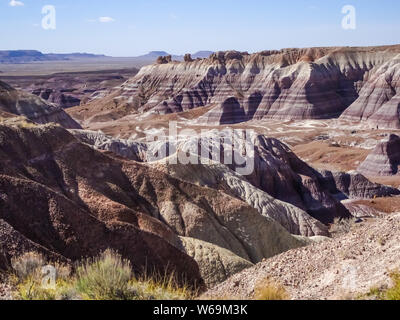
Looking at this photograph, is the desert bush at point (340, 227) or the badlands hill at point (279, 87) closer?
Answer: the desert bush at point (340, 227)

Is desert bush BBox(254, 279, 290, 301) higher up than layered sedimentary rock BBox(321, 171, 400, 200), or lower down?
higher up

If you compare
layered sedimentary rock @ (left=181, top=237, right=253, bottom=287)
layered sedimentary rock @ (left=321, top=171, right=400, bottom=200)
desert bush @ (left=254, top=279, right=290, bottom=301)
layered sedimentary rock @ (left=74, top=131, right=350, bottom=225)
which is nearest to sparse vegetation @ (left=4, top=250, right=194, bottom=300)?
desert bush @ (left=254, top=279, right=290, bottom=301)

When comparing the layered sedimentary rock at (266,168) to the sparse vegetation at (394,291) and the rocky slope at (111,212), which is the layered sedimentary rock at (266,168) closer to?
the rocky slope at (111,212)

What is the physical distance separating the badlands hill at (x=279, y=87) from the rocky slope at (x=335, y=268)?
66477mm

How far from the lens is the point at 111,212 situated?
13.7 metres

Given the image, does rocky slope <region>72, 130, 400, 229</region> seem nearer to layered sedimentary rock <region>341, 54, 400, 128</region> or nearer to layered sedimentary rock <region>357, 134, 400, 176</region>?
layered sedimentary rock <region>357, 134, 400, 176</region>

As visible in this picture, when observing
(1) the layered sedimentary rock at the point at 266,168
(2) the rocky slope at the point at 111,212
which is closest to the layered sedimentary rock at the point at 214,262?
(2) the rocky slope at the point at 111,212

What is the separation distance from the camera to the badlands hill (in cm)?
7944

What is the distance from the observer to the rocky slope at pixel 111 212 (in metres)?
11.1

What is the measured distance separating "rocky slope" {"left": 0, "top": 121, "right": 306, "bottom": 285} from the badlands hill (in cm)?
5897

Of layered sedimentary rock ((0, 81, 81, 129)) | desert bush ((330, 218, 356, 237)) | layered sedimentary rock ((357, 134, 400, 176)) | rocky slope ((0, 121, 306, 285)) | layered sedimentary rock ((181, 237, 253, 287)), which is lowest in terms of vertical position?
desert bush ((330, 218, 356, 237))

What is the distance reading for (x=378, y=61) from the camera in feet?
301
